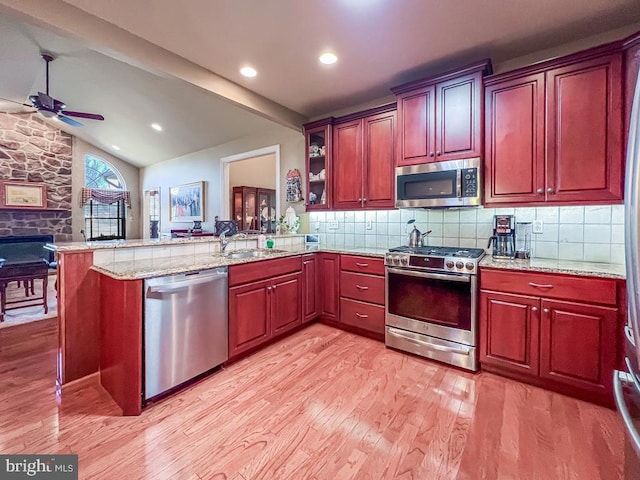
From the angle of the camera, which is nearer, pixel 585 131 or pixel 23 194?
pixel 585 131

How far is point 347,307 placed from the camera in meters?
3.08

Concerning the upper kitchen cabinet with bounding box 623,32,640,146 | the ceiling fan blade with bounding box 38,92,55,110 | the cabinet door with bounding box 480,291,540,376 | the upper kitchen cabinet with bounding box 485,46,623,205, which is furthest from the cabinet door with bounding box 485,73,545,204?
the ceiling fan blade with bounding box 38,92,55,110

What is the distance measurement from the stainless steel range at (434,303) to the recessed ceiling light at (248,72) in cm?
214

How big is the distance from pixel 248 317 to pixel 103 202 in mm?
7224

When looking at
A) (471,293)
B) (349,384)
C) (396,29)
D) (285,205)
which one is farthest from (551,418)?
(285,205)

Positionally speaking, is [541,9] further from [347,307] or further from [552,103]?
[347,307]

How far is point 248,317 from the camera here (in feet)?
8.13

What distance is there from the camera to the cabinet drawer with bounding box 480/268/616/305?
1812 millimetres

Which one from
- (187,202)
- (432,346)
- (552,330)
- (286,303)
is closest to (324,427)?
(432,346)

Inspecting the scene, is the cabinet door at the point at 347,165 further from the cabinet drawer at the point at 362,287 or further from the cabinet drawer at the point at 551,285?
the cabinet drawer at the point at 551,285


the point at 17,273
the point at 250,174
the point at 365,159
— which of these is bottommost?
the point at 17,273

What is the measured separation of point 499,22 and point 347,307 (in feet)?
8.72

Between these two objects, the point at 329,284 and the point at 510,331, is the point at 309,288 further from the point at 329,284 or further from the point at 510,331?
the point at 510,331

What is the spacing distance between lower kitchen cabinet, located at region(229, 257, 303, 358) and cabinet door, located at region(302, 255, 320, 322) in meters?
0.07
